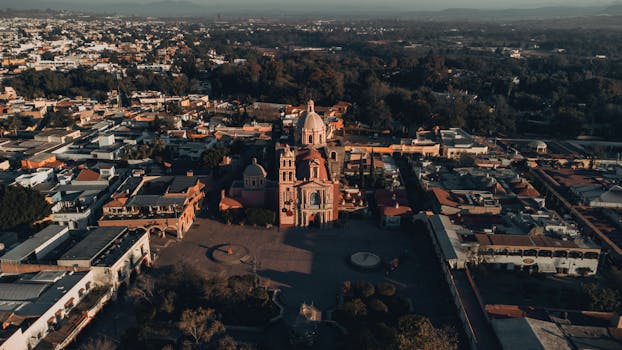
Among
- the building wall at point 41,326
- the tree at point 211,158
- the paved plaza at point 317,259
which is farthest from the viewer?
the tree at point 211,158

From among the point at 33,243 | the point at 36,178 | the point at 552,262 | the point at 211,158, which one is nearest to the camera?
the point at 33,243

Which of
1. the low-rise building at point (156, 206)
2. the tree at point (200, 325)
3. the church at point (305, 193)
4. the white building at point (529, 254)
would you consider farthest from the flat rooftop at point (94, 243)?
the white building at point (529, 254)

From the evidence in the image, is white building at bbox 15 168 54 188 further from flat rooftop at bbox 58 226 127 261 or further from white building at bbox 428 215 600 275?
white building at bbox 428 215 600 275

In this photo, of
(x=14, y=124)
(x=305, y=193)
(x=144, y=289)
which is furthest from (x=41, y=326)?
(x=14, y=124)

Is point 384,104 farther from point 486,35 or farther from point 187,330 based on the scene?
point 486,35

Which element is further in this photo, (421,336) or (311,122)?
(311,122)

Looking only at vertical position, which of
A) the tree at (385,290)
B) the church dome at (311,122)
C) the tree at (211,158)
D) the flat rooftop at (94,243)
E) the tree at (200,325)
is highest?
the church dome at (311,122)

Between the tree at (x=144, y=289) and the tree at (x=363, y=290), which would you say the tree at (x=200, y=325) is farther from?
the tree at (x=363, y=290)

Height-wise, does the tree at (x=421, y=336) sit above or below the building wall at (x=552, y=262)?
above

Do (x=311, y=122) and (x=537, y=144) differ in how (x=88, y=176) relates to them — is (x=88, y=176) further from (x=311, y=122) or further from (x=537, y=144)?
(x=537, y=144)
